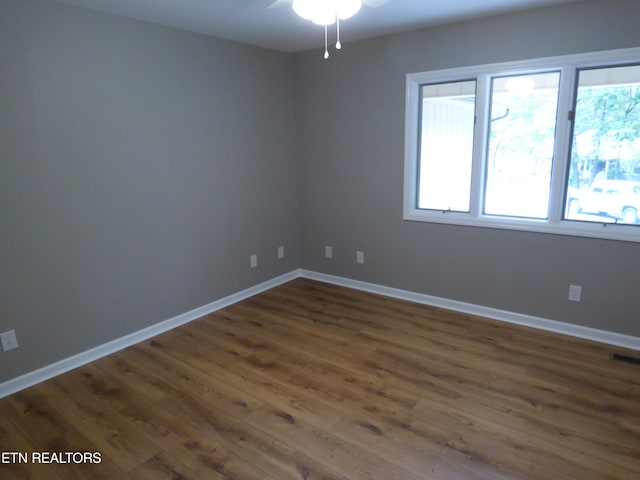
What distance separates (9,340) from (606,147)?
419 cm

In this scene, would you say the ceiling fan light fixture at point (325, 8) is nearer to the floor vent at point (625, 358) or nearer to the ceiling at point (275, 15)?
the ceiling at point (275, 15)

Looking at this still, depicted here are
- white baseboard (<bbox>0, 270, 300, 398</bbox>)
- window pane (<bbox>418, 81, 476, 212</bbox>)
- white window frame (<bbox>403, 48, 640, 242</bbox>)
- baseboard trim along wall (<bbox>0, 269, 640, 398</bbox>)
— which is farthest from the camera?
window pane (<bbox>418, 81, 476, 212</bbox>)

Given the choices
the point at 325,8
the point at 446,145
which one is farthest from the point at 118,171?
the point at 446,145

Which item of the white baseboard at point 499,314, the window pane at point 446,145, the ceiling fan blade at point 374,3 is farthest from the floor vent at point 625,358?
the ceiling fan blade at point 374,3

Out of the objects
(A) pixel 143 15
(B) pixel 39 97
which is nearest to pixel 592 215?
(A) pixel 143 15

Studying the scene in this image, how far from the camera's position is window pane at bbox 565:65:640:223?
9.13ft

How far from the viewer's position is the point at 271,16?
9.41 feet

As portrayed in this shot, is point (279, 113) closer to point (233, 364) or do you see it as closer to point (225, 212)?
point (225, 212)

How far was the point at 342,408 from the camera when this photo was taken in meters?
2.34

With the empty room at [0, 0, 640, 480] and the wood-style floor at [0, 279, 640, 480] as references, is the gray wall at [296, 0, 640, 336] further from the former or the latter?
the wood-style floor at [0, 279, 640, 480]

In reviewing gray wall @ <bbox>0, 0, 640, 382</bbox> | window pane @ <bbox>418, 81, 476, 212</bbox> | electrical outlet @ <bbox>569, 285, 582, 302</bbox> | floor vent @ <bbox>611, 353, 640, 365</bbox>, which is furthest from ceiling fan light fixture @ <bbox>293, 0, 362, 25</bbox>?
floor vent @ <bbox>611, 353, 640, 365</bbox>

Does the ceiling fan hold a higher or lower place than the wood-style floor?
higher

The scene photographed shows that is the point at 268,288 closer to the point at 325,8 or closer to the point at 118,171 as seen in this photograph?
the point at 118,171

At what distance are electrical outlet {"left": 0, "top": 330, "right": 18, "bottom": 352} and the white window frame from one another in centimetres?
311
